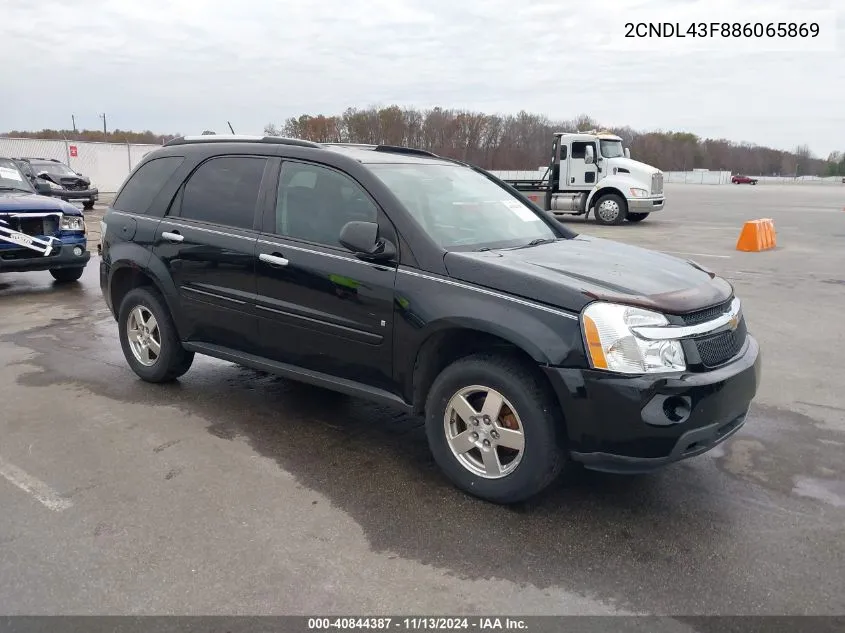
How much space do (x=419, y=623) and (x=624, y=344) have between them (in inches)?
59.0

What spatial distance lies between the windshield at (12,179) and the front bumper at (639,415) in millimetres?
9675

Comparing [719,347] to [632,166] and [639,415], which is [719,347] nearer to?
[639,415]

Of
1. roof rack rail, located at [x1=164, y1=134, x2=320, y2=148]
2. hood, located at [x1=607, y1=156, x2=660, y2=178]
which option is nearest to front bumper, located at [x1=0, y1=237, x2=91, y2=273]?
roof rack rail, located at [x1=164, y1=134, x2=320, y2=148]

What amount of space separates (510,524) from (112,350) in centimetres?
469

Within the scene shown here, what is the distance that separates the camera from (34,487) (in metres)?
3.84

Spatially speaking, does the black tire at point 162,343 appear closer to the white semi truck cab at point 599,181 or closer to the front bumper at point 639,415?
the front bumper at point 639,415

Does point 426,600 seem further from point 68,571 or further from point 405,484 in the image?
point 68,571

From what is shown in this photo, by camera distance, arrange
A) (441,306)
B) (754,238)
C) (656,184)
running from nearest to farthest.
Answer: (441,306)
(754,238)
(656,184)

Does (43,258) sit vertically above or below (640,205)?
below

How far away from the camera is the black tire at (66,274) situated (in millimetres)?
10383

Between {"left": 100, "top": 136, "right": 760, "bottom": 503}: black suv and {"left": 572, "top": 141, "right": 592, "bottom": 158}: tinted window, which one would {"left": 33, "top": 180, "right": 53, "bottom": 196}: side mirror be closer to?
{"left": 100, "top": 136, "right": 760, "bottom": 503}: black suv

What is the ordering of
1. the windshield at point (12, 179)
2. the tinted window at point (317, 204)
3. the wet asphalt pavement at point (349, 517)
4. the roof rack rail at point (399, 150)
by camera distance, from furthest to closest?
the windshield at point (12, 179) < the roof rack rail at point (399, 150) < the tinted window at point (317, 204) < the wet asphalt pavement at point (349, 517)

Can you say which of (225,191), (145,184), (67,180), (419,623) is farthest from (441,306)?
(67,180)

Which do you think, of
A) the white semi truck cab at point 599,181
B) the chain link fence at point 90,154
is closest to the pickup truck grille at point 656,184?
the white semi truck cab at point 599,181
